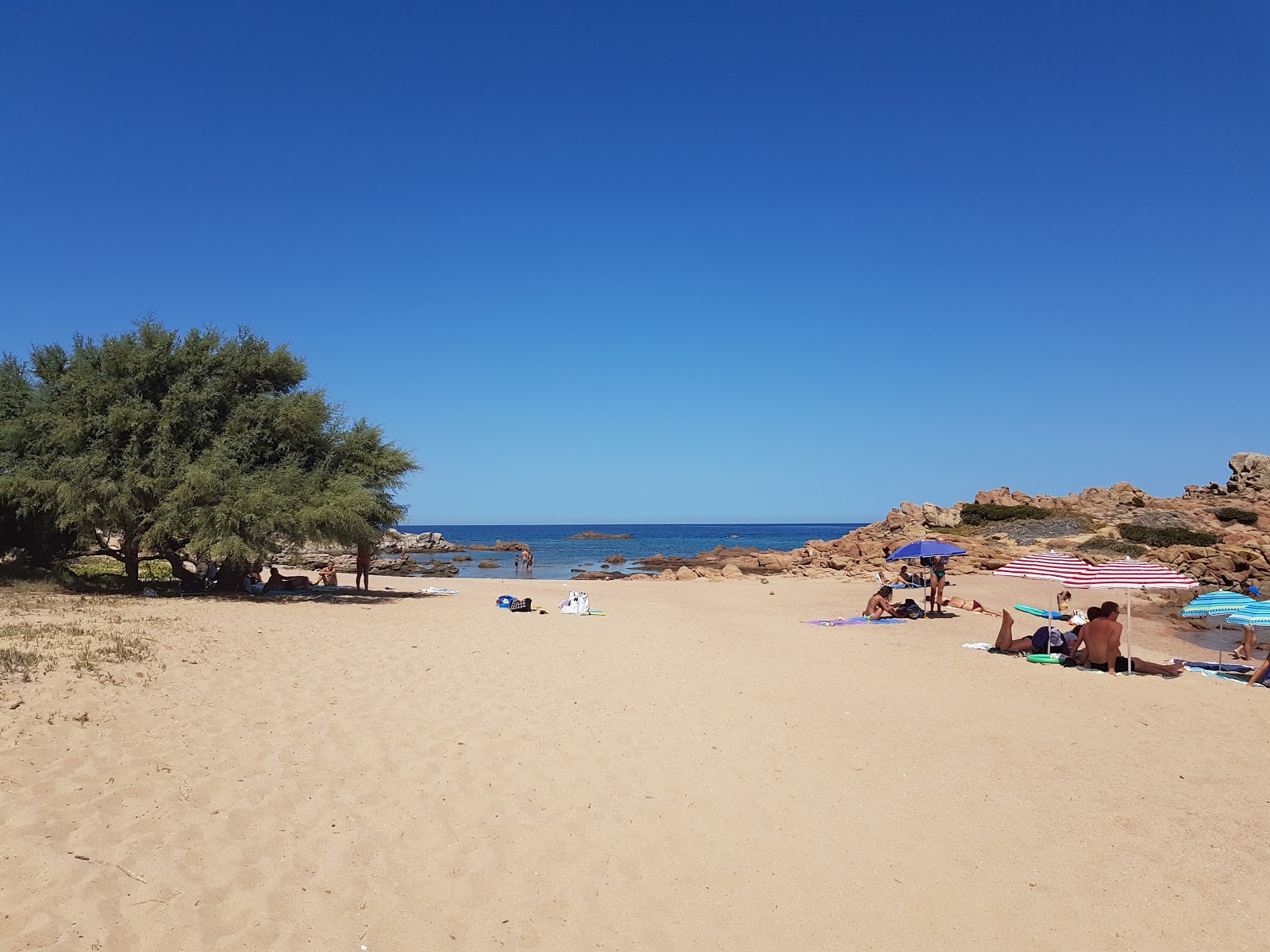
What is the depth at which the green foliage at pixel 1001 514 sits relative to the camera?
48662mm

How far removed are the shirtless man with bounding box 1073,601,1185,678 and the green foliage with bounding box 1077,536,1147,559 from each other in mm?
25495

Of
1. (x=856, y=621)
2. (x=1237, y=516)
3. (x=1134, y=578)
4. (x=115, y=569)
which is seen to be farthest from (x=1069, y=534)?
(x=115, y=569)

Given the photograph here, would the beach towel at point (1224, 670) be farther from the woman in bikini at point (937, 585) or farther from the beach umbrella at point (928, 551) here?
the woman in bikini at point (937, 585)

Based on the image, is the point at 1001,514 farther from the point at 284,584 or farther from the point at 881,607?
the point at 284,584

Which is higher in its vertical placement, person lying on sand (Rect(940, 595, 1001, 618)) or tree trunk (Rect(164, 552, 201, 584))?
tree trunk (Rect(164, 552, 201, 584))

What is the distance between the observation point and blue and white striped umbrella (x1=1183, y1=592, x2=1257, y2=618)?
1256cm

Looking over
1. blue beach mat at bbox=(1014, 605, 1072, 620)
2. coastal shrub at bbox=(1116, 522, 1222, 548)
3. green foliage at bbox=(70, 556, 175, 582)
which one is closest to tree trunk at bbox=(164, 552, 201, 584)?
green foliage at bbox=(70, 556, 175, 582)

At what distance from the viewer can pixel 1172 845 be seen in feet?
20.5

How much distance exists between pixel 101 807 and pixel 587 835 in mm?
3544

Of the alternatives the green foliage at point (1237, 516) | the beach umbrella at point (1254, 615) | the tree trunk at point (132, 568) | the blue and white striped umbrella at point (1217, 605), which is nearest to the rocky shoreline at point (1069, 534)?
the green foliage at point (1237, 516)

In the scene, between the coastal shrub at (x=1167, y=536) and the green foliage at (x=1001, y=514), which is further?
the green foliage at (x=1001, y=514)

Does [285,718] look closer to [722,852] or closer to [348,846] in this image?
[348,846]

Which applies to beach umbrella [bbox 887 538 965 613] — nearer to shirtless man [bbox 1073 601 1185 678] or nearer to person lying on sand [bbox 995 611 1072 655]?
person lying on sand [bbox 995 611 1072 655]

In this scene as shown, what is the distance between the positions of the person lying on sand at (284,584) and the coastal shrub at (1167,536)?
37.8m
